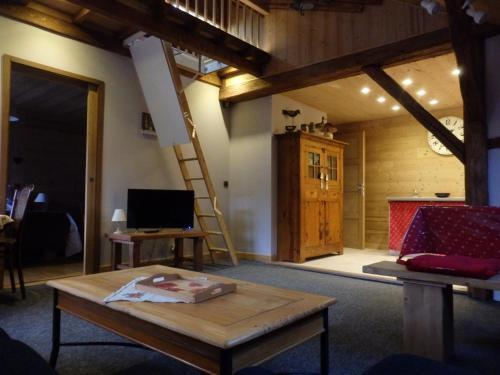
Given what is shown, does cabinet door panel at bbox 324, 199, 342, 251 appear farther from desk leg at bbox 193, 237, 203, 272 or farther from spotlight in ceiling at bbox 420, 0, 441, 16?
spotlight in ceiling at bbox 420, 0, 441, 16

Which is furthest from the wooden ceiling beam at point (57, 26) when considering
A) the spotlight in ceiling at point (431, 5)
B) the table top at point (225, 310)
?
the spotlight in ceiling at point (431, 5)

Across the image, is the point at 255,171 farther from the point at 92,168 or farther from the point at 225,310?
the point at 225,310

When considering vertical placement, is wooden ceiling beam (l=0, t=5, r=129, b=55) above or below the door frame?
above

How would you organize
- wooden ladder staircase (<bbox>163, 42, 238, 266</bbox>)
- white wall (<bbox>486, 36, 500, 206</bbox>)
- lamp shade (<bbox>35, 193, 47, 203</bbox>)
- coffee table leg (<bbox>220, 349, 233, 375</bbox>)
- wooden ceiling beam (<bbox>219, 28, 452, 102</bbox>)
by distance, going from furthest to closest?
lamp shade (<bbox>35, 193, 47, 203</bbox>), wooden ladder staircase (<bbox>163, 42, 238, 266</bbox>), wooden ceiling beam (<bbox>219, 28, 452, 102</bbox>), white wall (<bbox>486, 36, 500, 206</bbox>), coffee table leg (<bbox>220, 349, 233, 375</bbox>)

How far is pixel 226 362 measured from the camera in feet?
3.46

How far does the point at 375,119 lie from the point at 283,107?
86.6 inches

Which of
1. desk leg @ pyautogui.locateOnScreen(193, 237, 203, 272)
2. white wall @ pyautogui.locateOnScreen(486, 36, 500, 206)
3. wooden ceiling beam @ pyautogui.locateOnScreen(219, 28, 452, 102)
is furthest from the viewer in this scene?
desk leg @ pyautogui.locateOnScreen(193, 237, 203, 272)

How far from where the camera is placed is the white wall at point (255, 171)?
16.8 ft

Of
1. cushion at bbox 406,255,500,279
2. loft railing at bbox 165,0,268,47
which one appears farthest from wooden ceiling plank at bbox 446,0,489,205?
loft railing at bbox 165,0,268,47

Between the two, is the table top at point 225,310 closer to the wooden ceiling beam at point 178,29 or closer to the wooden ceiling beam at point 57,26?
the wooden ceiling beam at point 178,29

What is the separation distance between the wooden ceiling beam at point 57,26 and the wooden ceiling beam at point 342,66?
5.41 ft

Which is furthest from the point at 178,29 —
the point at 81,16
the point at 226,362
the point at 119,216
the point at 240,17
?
the point at 226,362

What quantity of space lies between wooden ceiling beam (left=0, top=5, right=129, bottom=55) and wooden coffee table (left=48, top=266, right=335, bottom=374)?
118 inches

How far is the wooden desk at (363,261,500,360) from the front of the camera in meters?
1.79
